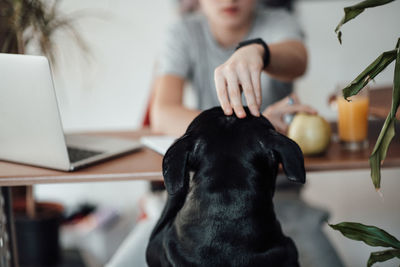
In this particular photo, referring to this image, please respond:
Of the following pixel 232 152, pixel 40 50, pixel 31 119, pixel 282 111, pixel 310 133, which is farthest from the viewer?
pixel 40 50

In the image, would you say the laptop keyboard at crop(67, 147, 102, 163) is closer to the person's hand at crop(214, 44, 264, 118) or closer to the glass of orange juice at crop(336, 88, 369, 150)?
the person's hand at crop(214, 44, 264, 118)

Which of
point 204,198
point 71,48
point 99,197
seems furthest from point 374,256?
point 99,197

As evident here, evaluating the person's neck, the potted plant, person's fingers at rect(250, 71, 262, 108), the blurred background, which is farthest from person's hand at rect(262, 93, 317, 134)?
the blurred background

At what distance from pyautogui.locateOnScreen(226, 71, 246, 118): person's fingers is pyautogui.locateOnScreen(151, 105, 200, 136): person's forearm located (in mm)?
431

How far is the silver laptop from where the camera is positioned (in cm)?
93

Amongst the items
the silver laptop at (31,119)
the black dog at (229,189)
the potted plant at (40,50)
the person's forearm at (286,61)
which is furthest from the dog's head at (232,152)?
the potted plant at (40,50)

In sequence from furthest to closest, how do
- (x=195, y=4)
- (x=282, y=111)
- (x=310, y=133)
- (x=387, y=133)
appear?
(x=195, y=4) < (x=282, y=111) < (x=310, y=133) < (x=387, y=133)

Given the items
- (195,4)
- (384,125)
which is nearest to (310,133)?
(384,125)

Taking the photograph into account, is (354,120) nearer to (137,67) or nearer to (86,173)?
(86,173)

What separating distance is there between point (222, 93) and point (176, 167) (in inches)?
7.7

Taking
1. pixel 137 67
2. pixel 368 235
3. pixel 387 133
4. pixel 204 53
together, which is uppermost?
pixel 387 133

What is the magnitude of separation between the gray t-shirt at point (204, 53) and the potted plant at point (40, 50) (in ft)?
1.71

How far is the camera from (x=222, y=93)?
0.95m

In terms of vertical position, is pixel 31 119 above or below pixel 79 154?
above
